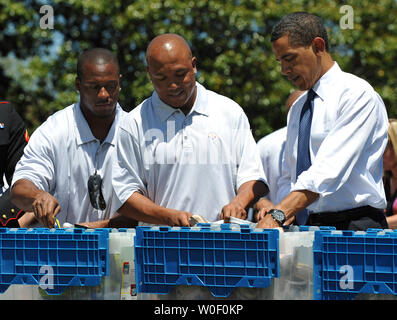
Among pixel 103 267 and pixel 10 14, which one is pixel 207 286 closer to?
pixel 103 267

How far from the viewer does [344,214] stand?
344 cm

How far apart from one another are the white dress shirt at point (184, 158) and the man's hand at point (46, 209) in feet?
1.09

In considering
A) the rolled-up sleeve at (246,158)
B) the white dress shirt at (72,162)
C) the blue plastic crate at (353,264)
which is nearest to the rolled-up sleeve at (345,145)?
the rolled-up sleeve at (246,158)

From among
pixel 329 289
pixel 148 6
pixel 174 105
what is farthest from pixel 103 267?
pixel 148 6

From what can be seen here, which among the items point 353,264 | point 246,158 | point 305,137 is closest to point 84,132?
point 246,158

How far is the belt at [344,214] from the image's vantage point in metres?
3.44

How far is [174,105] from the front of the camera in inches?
144

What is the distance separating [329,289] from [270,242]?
0.28 meters

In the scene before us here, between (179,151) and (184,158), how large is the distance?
0.04 metres

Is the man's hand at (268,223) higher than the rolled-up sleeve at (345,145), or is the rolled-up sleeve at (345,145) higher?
the rolled-up sleeve at (345,145)

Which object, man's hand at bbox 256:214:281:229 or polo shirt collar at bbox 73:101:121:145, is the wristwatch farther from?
polo shirt collar at bbox 73:101:121:145

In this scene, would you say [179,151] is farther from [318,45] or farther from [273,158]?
[273,158]

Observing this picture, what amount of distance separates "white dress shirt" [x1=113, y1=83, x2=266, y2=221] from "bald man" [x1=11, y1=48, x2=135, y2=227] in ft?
1.16

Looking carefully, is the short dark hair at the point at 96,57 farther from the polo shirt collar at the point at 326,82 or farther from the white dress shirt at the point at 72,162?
the polo shirt collar at the point at 326,82
